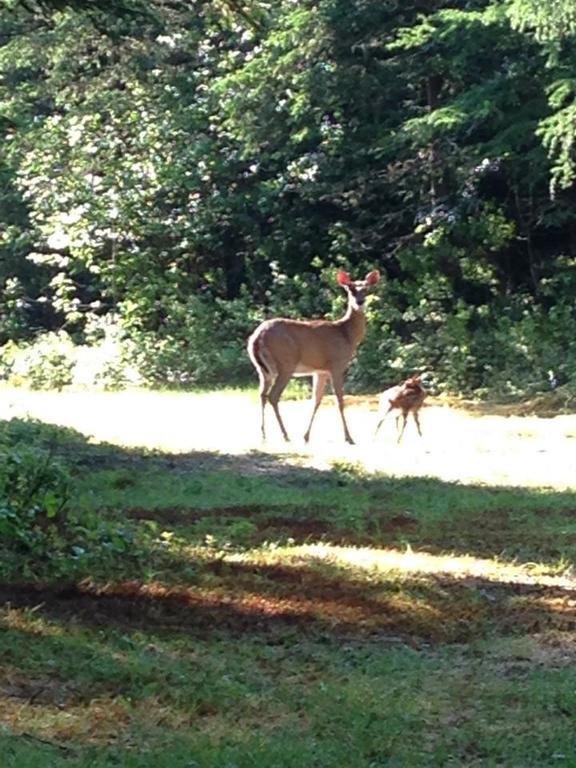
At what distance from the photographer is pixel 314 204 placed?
29281 mm

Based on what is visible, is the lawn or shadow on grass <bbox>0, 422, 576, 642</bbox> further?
shadow on grass <bbox>0, 422, 576, 642</bbox>

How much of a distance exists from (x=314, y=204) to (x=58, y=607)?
21581mm

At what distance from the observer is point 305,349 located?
59.3 ft

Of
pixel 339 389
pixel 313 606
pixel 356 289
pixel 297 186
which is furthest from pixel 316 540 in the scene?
pixel 297 186

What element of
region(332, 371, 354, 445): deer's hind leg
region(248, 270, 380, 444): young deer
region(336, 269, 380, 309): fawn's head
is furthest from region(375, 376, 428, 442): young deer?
region(336, 269, 380, 309): fawn's head

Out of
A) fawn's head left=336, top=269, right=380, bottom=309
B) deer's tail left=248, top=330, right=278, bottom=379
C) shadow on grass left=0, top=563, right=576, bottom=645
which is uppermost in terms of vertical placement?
fawn's head left=336, top=269, right=380, bottom=309

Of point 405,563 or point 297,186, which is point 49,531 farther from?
point 297,186

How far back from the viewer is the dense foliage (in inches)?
961

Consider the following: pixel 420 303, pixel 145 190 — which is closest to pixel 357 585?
pixel 420 303

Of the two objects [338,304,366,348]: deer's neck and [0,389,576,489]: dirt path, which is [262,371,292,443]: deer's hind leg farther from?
[338,304,366,348]: deer's neck

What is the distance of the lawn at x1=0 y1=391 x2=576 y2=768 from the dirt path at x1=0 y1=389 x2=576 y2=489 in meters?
0.10

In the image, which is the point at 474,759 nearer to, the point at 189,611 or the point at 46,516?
the point at 189,611

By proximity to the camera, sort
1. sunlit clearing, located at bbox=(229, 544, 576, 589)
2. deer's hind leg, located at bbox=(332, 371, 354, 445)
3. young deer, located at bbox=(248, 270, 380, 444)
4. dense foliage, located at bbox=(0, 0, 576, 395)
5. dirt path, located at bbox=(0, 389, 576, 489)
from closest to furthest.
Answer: sunlit clearing, located at bbox=(229, 544, 576, 589) → dirt path, located at bbox=(0, 389, 576, 489) → deer's hind leg, located at bbox=(332, 371, 354, 445) → young deer, located at bbox=(248, 270, 380, 444) → dense foliage, located at bbox=(0, 0, 576, 395)

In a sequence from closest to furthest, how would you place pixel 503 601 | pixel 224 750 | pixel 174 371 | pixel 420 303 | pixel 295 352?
pixel 224 750 → pixel 503 601 → pixel 295 352 → pixel 420 303 → pixel 174 371
